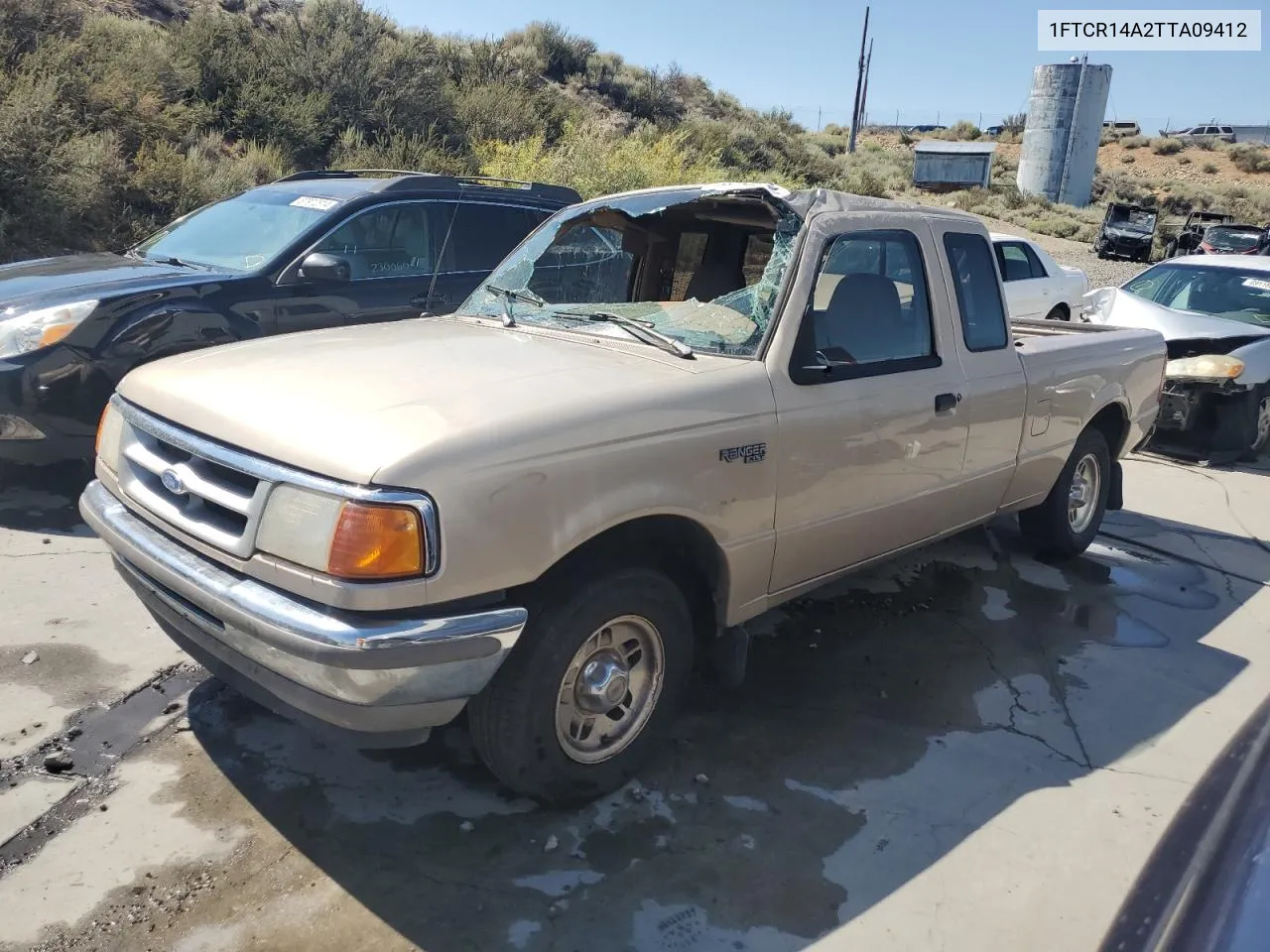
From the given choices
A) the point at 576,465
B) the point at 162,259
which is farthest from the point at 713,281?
the point at 162,259

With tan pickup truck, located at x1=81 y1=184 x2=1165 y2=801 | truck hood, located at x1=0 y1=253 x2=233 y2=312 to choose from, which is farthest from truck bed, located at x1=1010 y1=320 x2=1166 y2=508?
truck hood, located at x1=0 y1=253 x2=233 y2=312

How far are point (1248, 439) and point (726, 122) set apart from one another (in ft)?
78.3

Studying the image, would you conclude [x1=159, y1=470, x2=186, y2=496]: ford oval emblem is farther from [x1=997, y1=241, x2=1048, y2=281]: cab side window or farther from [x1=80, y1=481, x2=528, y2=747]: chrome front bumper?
[x1=997, y1=241, x2=1048, y2=281]: cab side window

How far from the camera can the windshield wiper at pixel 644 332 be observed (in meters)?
3.41

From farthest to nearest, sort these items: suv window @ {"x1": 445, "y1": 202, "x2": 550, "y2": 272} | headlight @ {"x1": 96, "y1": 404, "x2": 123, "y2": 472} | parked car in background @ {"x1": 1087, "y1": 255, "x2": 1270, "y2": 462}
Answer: parked car in background @ {"x1": 1087, "y1": 255, "x2": 1270, "y2": 462}, suv window @ {"x1": 445, "y1": 202, "x2": 550, "y2": 272}, headlight @ {"x1": 96, "y1": 404, "x2": 123, "y2": 472}

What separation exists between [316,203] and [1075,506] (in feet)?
16.7

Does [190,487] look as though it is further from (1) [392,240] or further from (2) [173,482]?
(1) [392,240]

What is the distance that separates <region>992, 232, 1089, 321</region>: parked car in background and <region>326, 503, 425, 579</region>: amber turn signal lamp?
31.5 ft

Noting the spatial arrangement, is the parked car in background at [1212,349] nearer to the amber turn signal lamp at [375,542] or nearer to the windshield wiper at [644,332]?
the windshield wiper at [644,332]

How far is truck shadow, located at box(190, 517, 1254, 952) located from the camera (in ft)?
8.98

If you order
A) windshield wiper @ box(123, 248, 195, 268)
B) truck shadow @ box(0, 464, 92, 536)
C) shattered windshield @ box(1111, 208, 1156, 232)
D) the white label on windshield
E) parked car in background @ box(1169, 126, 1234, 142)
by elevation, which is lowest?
truck shadow @ box(0, 464, 92, 536)

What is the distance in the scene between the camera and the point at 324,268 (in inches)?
224

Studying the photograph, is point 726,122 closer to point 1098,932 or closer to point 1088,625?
point 1088,625

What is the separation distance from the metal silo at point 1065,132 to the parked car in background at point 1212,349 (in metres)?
36.7
